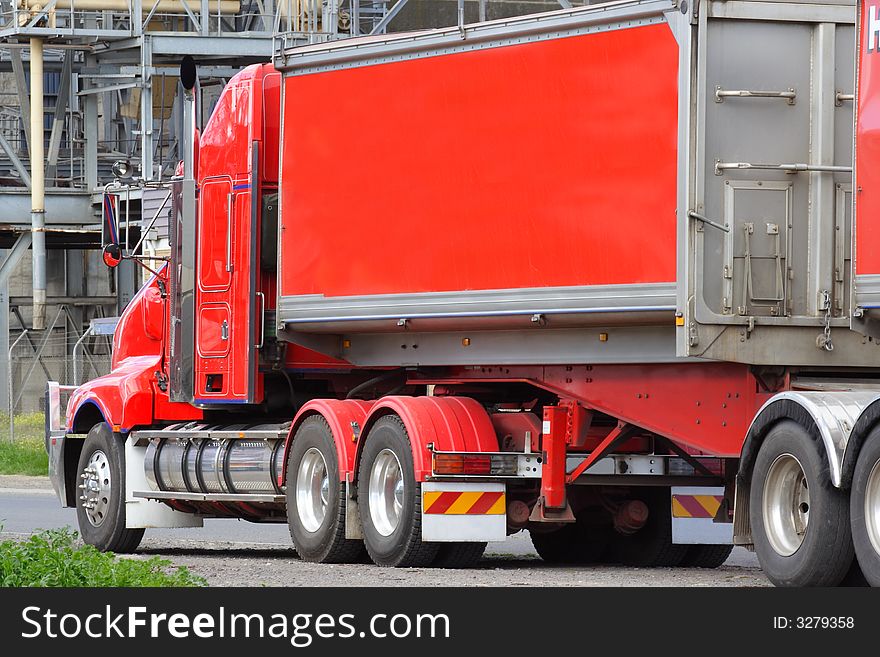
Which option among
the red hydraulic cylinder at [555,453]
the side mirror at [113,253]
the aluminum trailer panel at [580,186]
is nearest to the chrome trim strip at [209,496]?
the aluminum trailer panel at [580,186]

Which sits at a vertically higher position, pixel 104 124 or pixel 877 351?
pixel 104 124

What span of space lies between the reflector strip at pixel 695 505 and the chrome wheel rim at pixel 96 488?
5.90m

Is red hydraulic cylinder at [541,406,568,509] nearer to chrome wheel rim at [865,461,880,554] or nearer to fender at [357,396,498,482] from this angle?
fender at [357,396,498,482]

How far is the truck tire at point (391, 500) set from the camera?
1327 centimetres

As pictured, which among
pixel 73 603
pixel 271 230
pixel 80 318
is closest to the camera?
pixel 73 603

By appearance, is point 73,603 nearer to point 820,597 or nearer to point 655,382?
point 820,597

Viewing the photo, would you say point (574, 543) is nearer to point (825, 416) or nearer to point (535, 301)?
point (535, 301)

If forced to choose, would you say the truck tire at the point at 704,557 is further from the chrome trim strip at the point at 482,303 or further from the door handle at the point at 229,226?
the door handle at the point at 229,226

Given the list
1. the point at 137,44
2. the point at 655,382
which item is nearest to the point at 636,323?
the point at 655,382

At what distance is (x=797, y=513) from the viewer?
10805mm

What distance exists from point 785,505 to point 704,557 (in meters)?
4.37

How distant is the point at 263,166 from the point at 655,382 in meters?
4.45

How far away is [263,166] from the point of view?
15.5 m

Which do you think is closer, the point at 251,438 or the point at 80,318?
the point at 251,438
